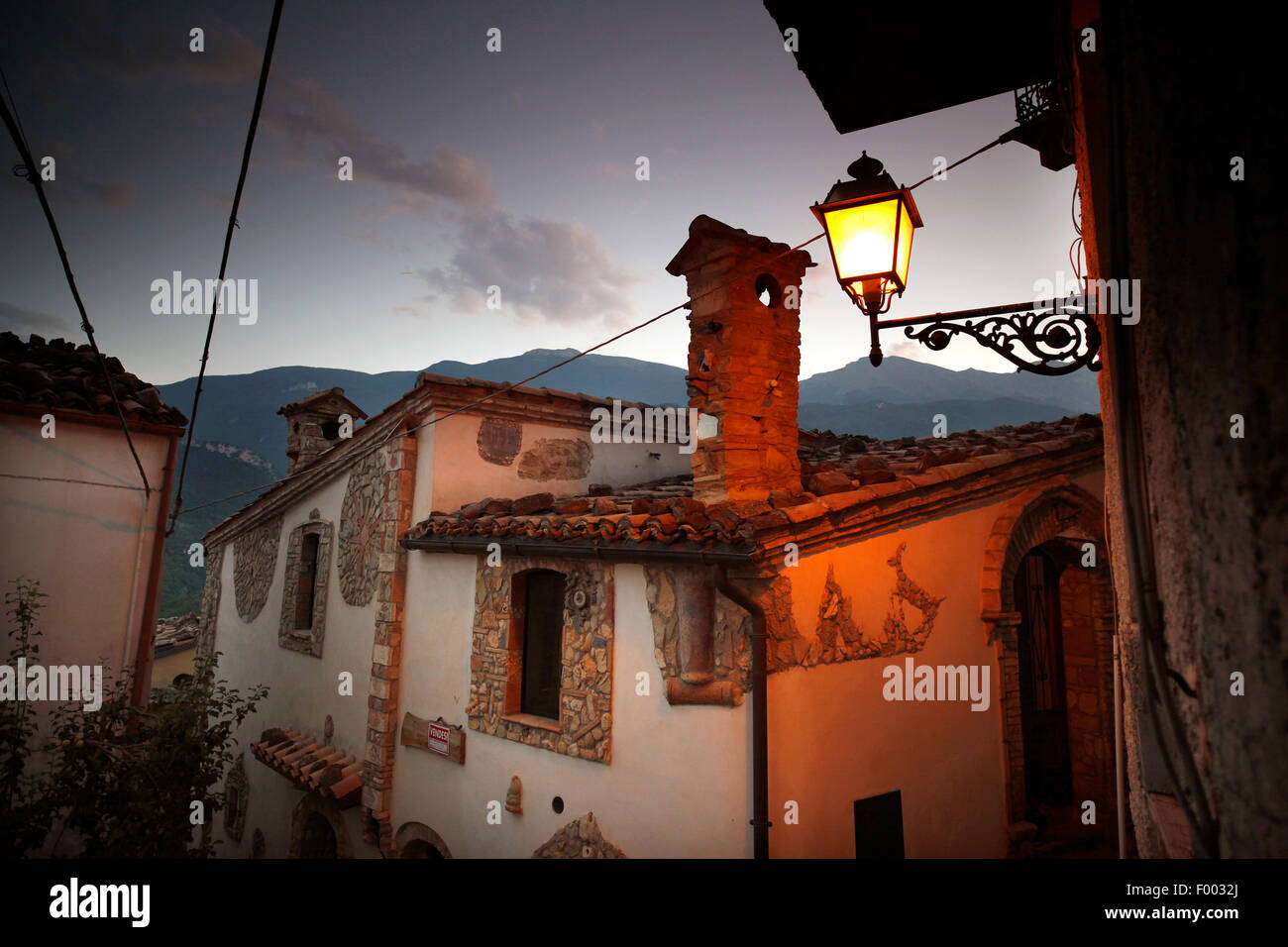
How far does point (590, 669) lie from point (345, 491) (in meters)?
5.43

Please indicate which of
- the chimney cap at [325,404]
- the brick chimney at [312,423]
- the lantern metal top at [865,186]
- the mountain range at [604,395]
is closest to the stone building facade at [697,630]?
the lantern metal top at [865,186]

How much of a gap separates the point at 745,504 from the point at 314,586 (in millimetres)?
7692

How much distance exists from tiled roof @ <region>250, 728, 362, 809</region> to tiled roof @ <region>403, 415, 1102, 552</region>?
3.06m

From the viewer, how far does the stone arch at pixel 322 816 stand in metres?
7.79

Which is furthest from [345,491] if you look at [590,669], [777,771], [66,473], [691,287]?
[777,771]

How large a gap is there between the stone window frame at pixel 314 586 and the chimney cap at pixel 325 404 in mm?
2433

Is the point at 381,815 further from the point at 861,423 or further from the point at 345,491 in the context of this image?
the point at 861,423

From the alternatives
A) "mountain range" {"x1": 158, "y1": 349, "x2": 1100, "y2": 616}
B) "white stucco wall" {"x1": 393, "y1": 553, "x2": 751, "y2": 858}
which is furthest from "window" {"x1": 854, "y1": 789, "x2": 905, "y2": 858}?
"mountain range" {"x1": 158, "y1": 349, "x2": 1100, "y2": 616}

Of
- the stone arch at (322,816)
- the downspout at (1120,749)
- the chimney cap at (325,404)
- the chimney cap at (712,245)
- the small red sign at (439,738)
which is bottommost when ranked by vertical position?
the stone arch at (322,816)

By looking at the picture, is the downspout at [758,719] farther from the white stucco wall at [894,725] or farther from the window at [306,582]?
the window at [306,582]

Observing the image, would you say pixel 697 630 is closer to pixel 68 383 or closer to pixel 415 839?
pixel 415 839

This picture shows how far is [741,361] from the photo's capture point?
579 cm
